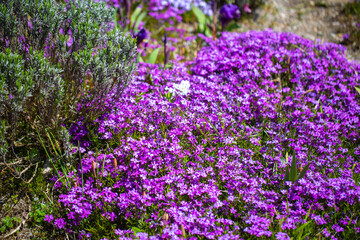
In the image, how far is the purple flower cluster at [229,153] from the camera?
2.72 metres

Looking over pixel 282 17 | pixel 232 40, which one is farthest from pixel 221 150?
pixel 282 17

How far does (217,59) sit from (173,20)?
9.57 ft

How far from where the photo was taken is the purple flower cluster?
272cm

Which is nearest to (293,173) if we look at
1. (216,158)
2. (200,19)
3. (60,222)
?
(216,158)

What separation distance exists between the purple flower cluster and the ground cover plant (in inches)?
0.6

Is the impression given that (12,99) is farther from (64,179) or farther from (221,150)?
(221,150)

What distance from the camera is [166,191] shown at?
298 cm

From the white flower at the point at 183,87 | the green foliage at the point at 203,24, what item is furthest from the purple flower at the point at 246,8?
the white flower at the point at 183,87

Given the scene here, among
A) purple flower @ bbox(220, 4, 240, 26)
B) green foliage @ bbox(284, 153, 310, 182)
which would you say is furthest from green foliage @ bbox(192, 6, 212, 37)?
green foliage @ bbox(284, 153, 310, 182)

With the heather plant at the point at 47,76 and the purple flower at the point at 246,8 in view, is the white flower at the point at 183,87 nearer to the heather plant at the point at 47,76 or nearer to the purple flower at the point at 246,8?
the heather plant at the point at 47,76

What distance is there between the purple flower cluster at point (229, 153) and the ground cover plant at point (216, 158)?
16 millimetres

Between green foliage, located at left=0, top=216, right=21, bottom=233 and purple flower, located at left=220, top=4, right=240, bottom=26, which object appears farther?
purple flower, located at left=220, top=4, right=240, bottom=26

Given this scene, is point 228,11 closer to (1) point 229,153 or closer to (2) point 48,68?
(1) point 229,153

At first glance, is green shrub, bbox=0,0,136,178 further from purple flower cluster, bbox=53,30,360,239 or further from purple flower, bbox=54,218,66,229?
purple flower, bbox=54,218,66,229
